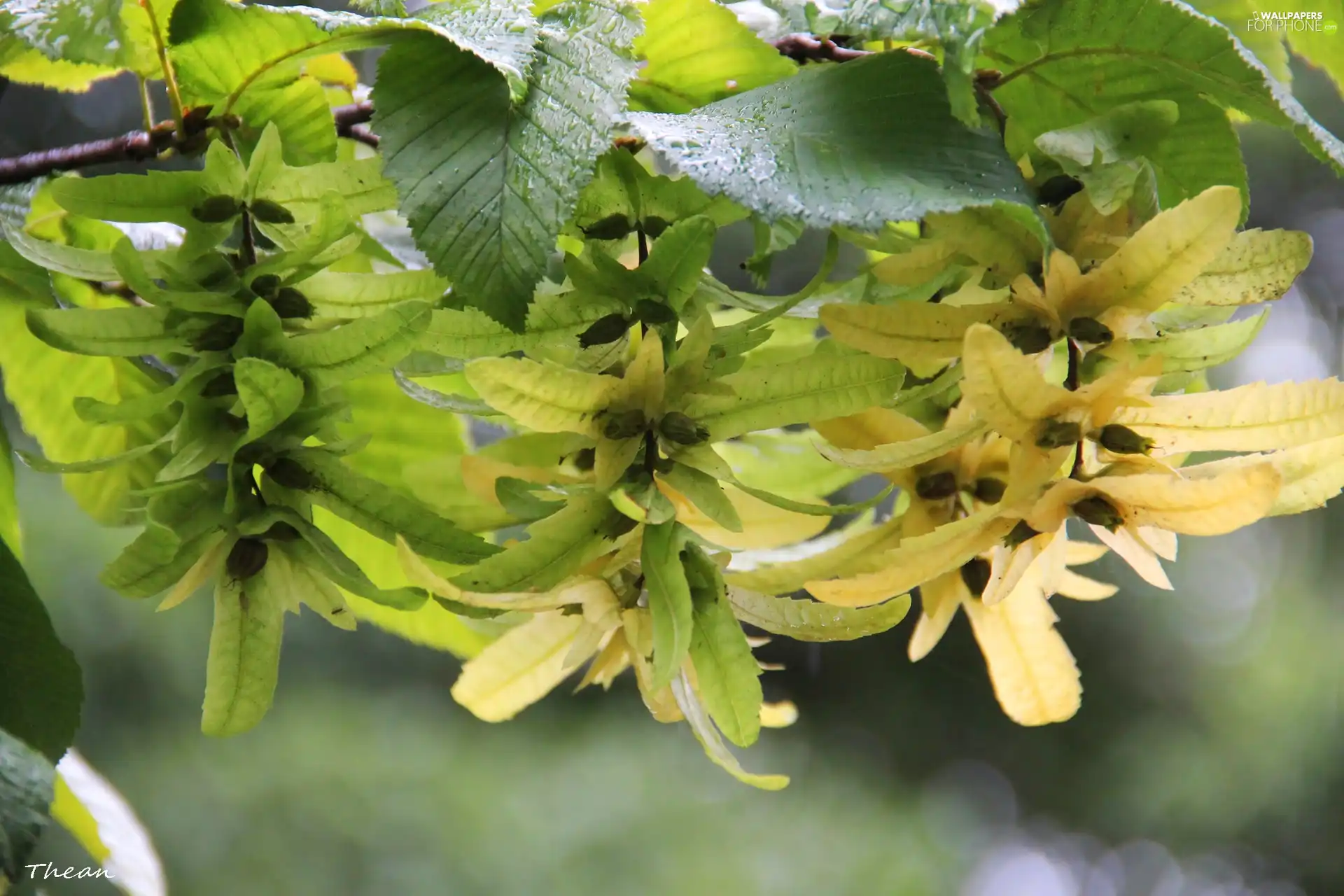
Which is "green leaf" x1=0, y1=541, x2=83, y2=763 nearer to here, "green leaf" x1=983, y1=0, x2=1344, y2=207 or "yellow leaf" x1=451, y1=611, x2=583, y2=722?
"yellow leaf" x1=451, y1=611, x2=583, y2=722

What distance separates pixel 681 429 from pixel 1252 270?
0.47 feet

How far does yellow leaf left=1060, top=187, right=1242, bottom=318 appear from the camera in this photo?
232 mm

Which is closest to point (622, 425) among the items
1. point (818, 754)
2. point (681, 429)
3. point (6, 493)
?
point (681, 429)

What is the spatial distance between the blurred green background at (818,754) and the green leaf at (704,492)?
186 centimetres

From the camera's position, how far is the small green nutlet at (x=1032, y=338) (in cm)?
26

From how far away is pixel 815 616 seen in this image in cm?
28

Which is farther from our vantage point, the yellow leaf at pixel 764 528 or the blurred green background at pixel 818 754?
the blurred green background at pixel 818 754

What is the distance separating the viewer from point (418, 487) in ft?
1.07

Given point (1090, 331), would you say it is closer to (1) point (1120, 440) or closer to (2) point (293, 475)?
(1) point (1120, 440)

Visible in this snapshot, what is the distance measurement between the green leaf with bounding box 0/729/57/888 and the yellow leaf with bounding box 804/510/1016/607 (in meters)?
0.21

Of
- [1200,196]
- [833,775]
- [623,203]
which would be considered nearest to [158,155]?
[623,203]

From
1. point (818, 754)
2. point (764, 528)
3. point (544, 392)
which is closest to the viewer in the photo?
point (544, 392)

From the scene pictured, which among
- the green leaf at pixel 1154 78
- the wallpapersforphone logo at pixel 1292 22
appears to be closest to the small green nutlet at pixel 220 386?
the green leaf at pixel 1154 78

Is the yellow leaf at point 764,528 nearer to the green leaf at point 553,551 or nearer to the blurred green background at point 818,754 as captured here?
the green leaf at point 553,551
